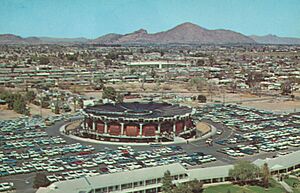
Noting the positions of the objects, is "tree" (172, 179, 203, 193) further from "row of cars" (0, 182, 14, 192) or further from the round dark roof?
the round dark roof

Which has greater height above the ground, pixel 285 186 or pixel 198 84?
pixel 198 84

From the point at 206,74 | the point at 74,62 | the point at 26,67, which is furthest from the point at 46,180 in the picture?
the point at 74,62

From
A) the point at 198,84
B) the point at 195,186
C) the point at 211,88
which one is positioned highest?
the point at 198,84

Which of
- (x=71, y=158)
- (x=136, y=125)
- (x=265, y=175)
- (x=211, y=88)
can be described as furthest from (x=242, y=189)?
(x=211, y=88)

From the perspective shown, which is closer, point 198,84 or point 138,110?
point 138,110

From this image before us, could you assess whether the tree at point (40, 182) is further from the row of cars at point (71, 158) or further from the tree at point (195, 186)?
the tree at point (195, 186)

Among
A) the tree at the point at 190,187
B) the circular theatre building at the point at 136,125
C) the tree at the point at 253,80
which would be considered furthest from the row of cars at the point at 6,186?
the tree at the point at 253,80

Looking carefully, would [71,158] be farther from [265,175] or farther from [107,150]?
[265,175]
